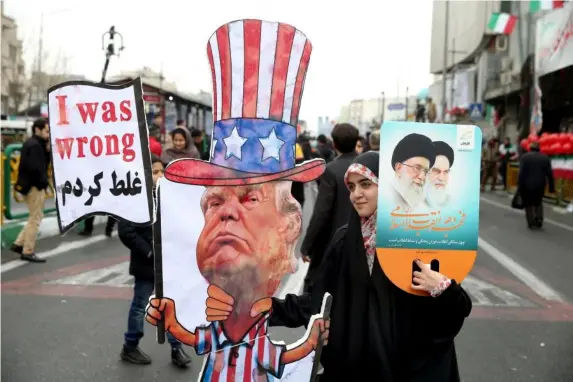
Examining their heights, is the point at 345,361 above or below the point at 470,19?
below

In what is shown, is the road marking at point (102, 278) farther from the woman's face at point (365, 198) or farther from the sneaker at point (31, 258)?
the woman's face at point (365, 198)

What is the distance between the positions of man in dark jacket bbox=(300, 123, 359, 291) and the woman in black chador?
A: 218 centimetres

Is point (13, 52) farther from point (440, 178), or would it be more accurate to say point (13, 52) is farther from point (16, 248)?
point (440, 178)

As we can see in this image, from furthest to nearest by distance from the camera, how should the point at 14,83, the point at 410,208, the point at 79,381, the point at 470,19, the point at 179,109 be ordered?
the point at 470,19
the point at 14,83
the point at 179,109
the point at 79,381
the point at 410,208

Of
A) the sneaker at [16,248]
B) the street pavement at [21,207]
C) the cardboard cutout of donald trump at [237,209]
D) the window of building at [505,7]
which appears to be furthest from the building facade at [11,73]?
the cardboard cutout of donald trump at [237,209]

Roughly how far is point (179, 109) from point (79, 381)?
846 cm

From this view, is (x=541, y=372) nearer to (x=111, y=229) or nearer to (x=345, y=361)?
(x=345, y=361)

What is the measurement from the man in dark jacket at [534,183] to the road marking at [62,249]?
7.56 m

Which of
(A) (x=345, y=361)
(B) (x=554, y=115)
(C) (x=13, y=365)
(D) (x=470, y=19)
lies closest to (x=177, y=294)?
(A) (x=345, y=361)

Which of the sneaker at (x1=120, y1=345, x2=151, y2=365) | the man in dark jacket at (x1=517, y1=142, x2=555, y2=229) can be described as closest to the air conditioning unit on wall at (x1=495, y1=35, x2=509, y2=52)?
the man in dark jacket at (x1=517, y1=142, x2=555, y2=229)

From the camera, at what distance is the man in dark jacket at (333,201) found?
4.55 m

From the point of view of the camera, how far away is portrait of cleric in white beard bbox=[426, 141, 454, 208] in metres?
2.14

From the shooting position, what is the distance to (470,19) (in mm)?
55000

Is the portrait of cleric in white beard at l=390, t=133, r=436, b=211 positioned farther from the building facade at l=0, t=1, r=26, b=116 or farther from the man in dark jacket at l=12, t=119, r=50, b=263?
the building facade at l=0, t=1, r=26, b=116
